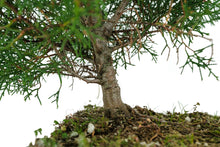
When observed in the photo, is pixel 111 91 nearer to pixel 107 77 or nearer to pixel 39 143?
pixel 107 77

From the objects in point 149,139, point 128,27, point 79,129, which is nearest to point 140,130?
point 149,139

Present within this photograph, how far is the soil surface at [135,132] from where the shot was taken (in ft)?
3.28

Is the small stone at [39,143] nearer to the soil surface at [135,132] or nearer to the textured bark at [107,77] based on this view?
the soil surface at [135,132]

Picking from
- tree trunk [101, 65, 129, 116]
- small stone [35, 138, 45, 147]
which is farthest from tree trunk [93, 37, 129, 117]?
small stone [35, 138, 45, 147]

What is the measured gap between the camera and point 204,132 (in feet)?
3.84

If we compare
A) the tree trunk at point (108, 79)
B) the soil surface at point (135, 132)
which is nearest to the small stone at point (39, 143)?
the soil surface at point (135, 132)

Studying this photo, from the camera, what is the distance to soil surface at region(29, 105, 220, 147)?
100cm

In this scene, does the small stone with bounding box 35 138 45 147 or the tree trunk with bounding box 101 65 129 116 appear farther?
the tree trunk with bounding box 101 65 129 116

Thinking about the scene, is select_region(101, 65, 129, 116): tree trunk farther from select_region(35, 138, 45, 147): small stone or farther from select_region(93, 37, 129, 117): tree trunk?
select_region(35, 138, 45, 147): small stone

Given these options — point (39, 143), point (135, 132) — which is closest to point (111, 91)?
point (135, 132)

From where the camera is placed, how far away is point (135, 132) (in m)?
1.11

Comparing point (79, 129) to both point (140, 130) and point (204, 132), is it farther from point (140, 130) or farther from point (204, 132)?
point (204, 132)

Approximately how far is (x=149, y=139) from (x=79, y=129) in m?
0.41

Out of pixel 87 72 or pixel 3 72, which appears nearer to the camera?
pixel 3 72
